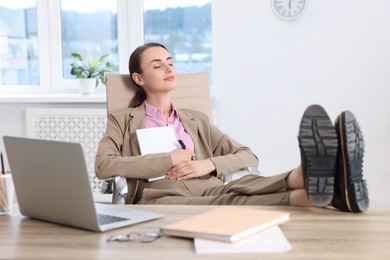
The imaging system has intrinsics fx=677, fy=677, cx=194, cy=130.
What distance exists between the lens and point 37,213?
5.83 feet

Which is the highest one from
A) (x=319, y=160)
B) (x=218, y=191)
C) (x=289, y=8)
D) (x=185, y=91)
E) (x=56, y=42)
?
(x=289, y=8)

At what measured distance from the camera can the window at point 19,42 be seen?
4.48 metres

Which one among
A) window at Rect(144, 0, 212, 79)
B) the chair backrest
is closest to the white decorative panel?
window at Rect(144, 0, 212, 79)

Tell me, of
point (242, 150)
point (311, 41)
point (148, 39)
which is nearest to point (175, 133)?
point (242, 150)

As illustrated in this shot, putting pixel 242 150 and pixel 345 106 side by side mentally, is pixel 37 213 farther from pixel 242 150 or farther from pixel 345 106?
pixel 345 106

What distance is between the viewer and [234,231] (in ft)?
4.86

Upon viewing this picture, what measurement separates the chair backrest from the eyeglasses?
4.69 ft

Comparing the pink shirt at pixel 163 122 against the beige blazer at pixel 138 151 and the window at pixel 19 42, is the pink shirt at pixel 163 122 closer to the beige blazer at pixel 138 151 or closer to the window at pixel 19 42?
the beige blazer at pixel 138 151

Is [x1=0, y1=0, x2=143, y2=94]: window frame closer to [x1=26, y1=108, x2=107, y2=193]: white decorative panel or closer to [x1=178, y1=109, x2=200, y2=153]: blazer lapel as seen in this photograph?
[x1=26, y1=108, x2=107, y2=193]: white decorative panel

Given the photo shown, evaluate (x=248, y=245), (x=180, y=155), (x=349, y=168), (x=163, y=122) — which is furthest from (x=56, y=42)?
(x=248, y=245)

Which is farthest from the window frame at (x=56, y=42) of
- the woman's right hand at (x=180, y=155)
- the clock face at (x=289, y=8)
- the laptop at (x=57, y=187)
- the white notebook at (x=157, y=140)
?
the laptop at (x=57, y=187)

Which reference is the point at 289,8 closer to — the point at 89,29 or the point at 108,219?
the point at 89,29

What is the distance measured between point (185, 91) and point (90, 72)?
1.34 meters

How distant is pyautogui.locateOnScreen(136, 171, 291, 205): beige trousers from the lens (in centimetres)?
206
